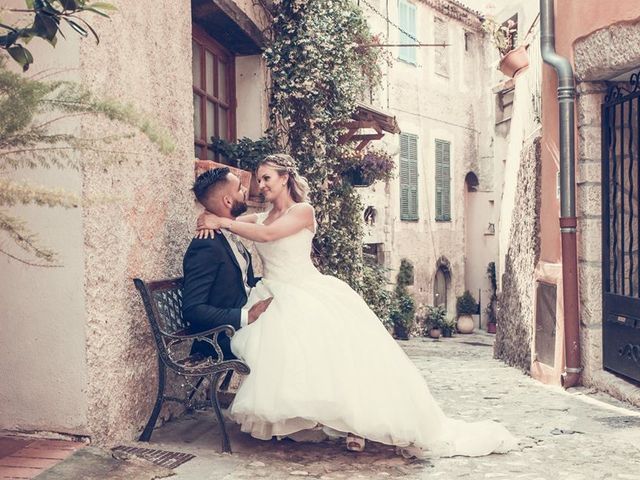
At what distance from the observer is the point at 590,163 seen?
20.2 ft

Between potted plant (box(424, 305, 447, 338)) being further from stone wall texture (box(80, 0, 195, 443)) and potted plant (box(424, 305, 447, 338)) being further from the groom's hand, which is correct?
the groom's hand

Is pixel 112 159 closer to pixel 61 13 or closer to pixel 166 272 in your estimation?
pixel 61 13

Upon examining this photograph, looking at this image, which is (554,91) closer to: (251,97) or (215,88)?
(251,97)

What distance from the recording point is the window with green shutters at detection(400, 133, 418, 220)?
18734mm

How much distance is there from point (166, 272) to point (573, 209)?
10.4ft

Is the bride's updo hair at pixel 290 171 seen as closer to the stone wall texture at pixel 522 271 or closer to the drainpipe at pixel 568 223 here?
the drainpipe at pixel 568 223

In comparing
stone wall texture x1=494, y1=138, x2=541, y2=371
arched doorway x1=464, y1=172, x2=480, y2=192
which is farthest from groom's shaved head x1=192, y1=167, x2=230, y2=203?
arched doorway x1=464, y1=172, x2=480, y2=192

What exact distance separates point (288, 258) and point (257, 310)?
0.34m

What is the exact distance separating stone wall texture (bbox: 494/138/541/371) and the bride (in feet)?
11.5

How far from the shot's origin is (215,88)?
6703 millimetres

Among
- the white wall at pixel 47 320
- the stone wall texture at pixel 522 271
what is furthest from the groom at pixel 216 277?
the stone wall texture at pixel 522 271

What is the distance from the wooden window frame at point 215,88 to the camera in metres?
6.21

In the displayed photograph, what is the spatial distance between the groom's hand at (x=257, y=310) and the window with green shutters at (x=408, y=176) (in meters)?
14.6

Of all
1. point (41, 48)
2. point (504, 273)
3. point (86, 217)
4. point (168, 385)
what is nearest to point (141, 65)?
point (41, 48)
